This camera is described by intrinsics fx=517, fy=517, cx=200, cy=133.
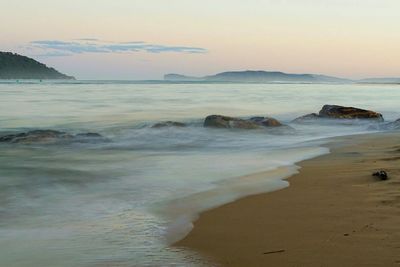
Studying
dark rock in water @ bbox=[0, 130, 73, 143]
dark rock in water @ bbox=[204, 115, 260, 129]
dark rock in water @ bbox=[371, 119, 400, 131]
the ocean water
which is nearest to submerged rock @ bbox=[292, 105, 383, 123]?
dark rock in water @ bbox=[371, 119, 400, 131]

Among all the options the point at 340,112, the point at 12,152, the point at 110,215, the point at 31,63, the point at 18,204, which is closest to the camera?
the point at 110,215

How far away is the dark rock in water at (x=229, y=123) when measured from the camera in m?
16.5

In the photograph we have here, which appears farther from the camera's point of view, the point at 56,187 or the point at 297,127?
the point at 297,127

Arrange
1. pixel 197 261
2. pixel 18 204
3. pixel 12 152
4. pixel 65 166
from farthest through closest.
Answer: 1. pixel 12 152
2. pixel 65 166
3. pixel 18 204
4. pixel 197 261

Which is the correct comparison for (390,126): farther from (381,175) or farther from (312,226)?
(312,226)

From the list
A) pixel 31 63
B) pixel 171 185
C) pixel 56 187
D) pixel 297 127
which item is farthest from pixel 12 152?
pixel 31 63

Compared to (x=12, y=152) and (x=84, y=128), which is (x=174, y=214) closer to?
(x=12, y=152)

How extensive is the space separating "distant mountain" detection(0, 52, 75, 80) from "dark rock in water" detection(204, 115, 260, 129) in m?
136

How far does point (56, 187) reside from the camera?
7559mm

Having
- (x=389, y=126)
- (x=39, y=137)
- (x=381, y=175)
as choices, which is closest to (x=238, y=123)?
(x=389, y=126)

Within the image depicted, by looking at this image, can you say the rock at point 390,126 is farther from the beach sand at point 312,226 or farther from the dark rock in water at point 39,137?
the dark rock in water at point 39,137

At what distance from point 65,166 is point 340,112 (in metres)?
13.8

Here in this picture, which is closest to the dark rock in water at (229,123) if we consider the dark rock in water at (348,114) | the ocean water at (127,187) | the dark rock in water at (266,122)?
the dark rock in water at (266,122)

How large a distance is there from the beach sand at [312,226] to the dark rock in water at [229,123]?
876 centimetres
